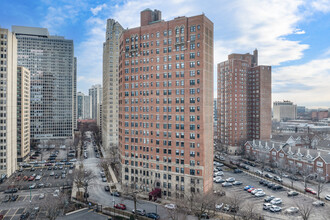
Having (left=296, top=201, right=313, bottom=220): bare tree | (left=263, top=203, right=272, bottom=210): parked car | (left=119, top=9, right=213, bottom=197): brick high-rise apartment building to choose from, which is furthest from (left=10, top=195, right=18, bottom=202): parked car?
(left=296, top=201, right=313, bottom=220): bare tree

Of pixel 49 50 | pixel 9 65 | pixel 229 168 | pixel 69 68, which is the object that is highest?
pixel 49 50

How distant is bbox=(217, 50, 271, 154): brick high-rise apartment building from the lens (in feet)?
437

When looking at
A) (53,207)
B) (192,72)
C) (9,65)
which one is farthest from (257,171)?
(9,65)

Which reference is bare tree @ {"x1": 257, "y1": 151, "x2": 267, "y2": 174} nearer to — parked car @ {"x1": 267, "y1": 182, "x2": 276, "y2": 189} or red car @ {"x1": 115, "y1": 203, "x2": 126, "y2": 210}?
parked car @ {"x1": 267, "y1": 182, "x2": 276, "y2": 189}

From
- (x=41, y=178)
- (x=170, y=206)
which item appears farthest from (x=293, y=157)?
(x=41, y=178)

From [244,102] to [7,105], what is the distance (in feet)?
399

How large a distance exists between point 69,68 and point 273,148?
16410cm

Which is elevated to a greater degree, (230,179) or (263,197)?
(230,179)

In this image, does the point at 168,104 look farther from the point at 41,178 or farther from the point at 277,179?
the point at 41,178

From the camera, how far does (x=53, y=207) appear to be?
4681 cm

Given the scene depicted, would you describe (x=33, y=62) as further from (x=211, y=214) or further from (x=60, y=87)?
(x=211, y=214)

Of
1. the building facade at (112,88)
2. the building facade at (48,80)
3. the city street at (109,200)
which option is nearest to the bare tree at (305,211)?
the city street at (109,200)

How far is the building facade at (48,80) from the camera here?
173250 millimetres

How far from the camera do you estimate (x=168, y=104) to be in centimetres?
6844
